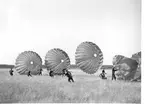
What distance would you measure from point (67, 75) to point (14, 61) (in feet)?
2.41

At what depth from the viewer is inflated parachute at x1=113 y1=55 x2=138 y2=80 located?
141 inches

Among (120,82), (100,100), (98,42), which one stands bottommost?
(100,100)

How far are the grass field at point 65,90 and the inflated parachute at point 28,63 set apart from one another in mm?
94

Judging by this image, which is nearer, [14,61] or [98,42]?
[14,61]

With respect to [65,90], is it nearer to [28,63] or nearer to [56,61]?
[56,61]

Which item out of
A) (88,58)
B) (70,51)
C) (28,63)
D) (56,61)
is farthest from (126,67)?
(28,63)

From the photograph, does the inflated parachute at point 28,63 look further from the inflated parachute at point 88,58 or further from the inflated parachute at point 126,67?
the inflated parachute at point 126,67

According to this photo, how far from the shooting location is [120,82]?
11.8ft

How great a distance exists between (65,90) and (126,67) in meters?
0.92

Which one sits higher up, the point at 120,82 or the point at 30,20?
the point at 30,20

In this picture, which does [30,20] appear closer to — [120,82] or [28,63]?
[28,63]

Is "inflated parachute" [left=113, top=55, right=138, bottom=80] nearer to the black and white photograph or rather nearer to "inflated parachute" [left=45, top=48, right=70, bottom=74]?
the black and white photograph

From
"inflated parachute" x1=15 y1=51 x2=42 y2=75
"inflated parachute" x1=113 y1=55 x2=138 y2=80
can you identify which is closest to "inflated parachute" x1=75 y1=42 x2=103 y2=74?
"inflated parachute" x1=113 y1=55 x2=138 y2=80

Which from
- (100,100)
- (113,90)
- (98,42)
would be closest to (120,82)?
(113,90)
